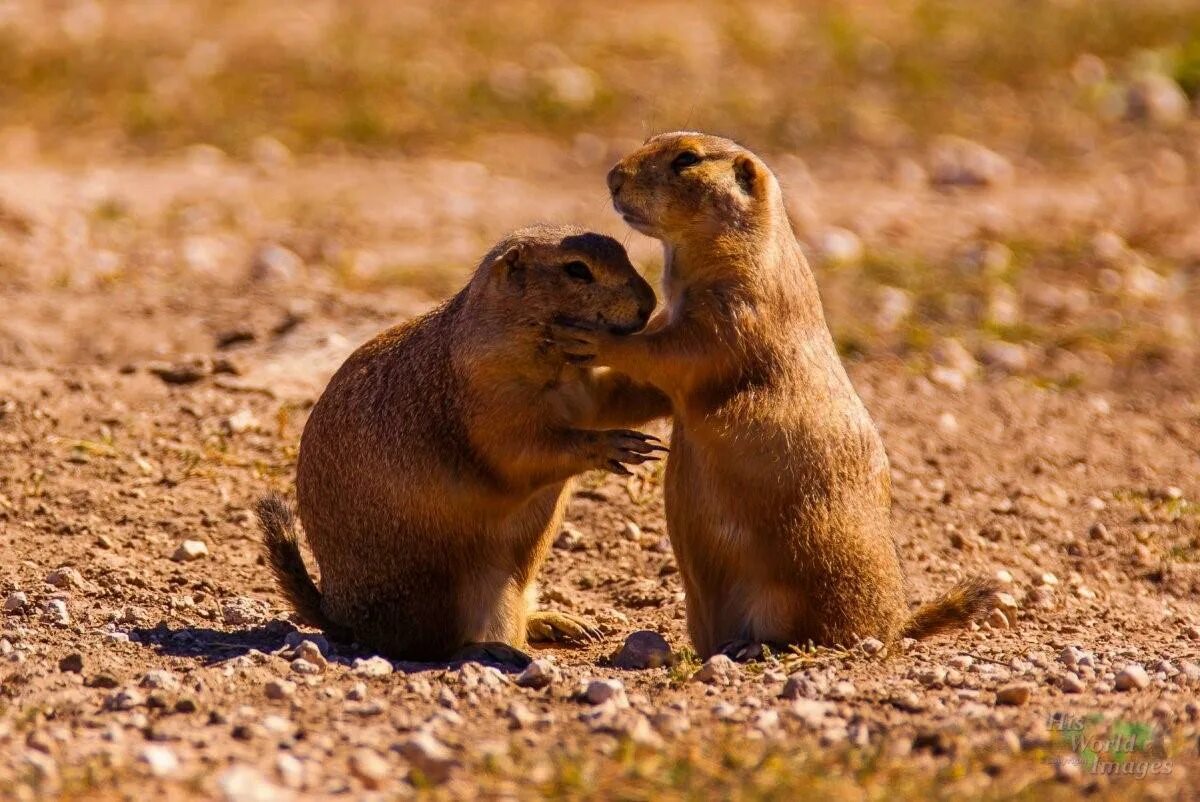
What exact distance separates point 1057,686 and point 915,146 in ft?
30.7

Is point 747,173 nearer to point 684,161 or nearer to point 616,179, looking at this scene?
point 684,161

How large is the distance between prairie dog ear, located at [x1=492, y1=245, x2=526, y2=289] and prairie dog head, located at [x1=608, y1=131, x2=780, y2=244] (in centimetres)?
40

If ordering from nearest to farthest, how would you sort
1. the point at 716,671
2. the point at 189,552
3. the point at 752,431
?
the point at 716,671
the point at 752,431
the point at 189,552

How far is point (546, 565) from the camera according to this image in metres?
7.17

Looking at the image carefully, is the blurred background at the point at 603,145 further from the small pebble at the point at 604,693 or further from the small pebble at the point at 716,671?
the small pebble at the point at 604,693

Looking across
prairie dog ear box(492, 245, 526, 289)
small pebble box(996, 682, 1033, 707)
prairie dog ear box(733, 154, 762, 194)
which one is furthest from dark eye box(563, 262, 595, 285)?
small pebble box(996, 682, 1033, 707)

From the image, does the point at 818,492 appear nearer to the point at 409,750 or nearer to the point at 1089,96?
the point at 409,750

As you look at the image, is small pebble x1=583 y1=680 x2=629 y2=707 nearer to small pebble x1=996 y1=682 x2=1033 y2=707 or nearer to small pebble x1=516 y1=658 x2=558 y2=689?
small pebble x1=516 y1=658 x2=558 y2=689

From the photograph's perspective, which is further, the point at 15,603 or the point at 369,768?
the point at 15,603

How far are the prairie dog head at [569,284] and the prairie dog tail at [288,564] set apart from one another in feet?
3.42

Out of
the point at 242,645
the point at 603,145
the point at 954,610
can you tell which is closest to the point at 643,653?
the point at 954,610

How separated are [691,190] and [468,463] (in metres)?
1.22

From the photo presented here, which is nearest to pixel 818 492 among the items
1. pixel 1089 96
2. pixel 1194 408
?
pixel 1194 408

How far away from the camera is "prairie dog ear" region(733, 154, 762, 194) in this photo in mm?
5984
